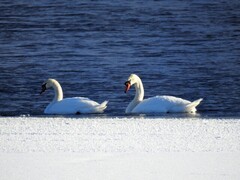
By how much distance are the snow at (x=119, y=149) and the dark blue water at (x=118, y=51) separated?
4.90 meters

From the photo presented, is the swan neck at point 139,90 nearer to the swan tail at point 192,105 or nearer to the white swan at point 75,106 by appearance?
the white swan at point 75,106

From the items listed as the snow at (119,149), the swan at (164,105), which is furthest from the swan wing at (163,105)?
the snow at (119,149)

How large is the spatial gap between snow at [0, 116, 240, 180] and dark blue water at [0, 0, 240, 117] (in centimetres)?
490

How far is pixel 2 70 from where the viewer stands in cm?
2330

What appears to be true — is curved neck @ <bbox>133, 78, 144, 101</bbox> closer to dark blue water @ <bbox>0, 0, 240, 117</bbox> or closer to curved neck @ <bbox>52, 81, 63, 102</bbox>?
dark blue water @ <bbox>0, 0, 240, 117</bbox>

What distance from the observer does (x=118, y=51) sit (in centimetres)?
2725

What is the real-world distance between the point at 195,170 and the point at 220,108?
8.58 metres

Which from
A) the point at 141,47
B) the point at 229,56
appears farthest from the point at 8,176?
the point at 141,47

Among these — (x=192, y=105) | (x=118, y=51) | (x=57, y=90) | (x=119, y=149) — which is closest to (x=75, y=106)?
(x=57, y=90)

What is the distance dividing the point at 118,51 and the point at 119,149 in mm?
17361

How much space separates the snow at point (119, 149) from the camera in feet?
28.8

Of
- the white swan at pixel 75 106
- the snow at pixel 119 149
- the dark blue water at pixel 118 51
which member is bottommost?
the dark blue water at pixel 118 51

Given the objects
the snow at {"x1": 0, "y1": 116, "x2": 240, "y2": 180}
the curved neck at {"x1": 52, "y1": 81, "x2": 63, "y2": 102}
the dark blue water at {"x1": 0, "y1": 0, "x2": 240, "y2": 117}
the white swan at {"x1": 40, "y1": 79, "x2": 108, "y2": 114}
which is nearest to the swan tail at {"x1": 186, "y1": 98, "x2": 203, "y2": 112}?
the dark blue water at {"x1": 0, "y1": 0, "x2": 240, "y2": 117}

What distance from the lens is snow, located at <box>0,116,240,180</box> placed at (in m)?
8.78
